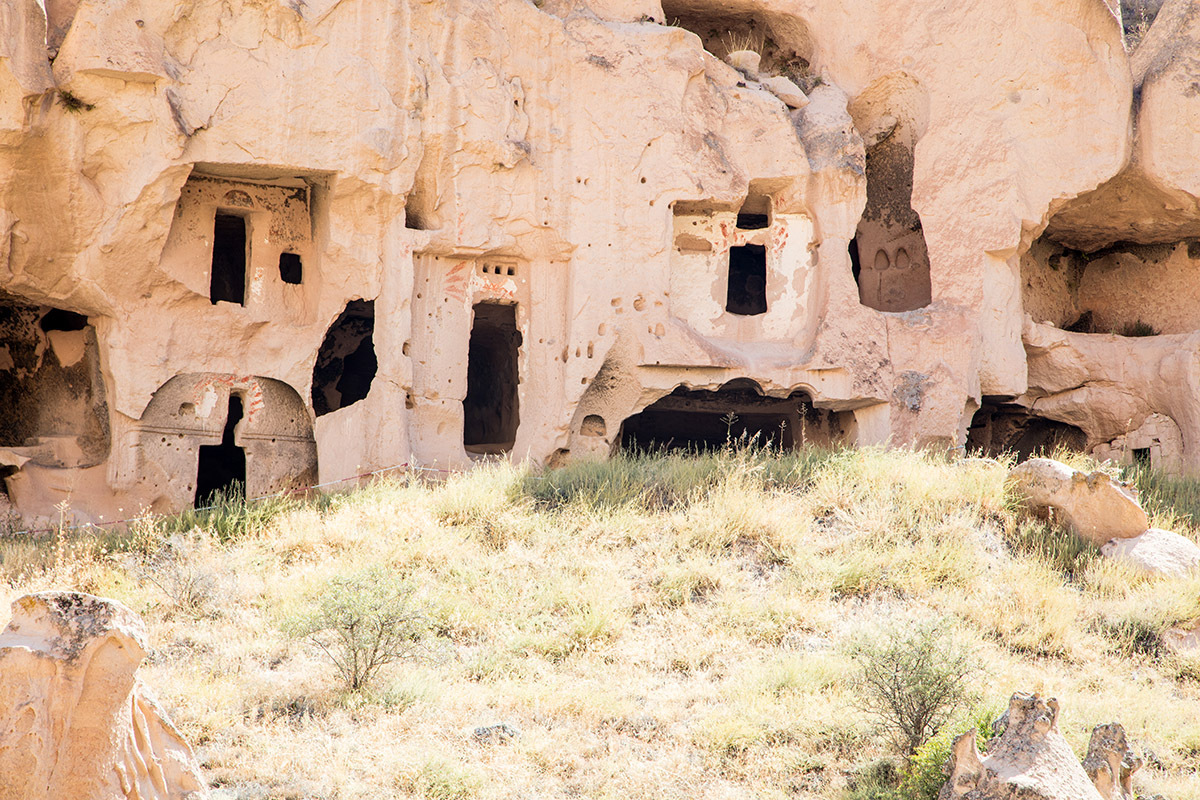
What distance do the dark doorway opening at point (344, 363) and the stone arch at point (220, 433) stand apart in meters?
2.00

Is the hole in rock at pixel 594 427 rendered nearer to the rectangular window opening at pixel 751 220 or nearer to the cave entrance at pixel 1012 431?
the rectangular window opening at pixel 751 220

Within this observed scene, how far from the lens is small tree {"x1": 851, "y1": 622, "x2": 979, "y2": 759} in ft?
17.6

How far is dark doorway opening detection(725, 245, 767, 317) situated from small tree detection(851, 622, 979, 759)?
9.79 metres

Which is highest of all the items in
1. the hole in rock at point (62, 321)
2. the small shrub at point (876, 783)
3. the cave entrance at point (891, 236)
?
the cave entrance at point (891, 236)

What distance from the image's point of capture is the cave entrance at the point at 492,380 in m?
14.4

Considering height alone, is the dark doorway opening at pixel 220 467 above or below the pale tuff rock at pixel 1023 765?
below

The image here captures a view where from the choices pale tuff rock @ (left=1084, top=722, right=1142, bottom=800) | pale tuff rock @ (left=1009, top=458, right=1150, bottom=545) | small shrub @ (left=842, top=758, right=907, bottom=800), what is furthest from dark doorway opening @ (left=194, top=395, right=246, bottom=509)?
pale tuff rock @ (left=1084, top=722, right=1142, bottom=800)

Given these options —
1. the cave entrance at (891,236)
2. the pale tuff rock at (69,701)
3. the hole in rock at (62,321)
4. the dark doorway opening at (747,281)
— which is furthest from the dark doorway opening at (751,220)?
the pale tuff rock at (69,701)

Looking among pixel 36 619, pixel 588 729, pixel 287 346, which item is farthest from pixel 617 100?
pixel 36 619

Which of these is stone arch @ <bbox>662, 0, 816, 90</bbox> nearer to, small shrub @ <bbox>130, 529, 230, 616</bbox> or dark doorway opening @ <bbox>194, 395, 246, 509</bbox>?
dark doorway opening @ <bbox>194, 395, 246, 509</bbox>

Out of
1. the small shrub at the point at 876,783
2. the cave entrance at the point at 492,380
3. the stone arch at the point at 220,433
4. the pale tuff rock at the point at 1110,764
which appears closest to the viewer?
the pale tuff rock at the point at 1110,764

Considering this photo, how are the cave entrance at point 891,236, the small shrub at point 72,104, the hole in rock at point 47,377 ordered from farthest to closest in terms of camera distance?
the cave entrance at point 891,236
the hole in rock at point 47,377
the small shrub at point 72,104

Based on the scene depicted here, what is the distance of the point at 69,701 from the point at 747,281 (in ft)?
41.4

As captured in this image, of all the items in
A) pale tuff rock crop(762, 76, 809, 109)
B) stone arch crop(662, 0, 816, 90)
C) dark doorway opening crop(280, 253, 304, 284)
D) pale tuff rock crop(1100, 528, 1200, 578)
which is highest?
stone arch crop(662, 0, 816, 90)
